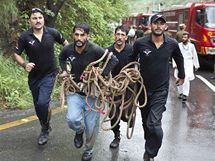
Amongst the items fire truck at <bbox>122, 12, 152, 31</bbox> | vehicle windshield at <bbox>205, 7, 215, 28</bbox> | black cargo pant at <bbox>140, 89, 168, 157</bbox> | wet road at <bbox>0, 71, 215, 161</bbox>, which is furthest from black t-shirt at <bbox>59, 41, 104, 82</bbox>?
fire truck at <bbox>122, 12, 152, 31</bbox>

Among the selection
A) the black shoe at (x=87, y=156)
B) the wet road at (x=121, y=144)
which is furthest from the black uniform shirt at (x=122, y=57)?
the black shoe at (x=87, y=156)

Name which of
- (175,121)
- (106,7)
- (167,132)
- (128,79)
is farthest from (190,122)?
(106,7)

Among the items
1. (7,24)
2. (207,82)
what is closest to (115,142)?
(7,24)

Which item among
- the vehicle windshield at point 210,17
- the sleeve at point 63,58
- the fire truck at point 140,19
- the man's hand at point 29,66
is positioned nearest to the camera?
the sleeve at point 63,58

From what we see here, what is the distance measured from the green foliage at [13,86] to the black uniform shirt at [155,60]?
3.37 metres

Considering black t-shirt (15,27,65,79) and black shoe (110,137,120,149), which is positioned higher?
black t-shirt (15,27,65,79)

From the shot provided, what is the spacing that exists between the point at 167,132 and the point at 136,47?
2.09m

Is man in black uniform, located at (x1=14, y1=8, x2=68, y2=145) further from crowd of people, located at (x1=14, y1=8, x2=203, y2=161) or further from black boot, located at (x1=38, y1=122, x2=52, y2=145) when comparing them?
crowd of people, located at (x1=14, y1=8, x2=203, y2=161)

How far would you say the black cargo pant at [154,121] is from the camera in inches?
201

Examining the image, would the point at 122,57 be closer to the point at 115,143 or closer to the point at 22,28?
the point at 115,143

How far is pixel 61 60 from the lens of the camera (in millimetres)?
5473

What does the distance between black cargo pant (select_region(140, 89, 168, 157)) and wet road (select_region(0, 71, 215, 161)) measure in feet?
1.18

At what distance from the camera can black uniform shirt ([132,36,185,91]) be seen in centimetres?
518

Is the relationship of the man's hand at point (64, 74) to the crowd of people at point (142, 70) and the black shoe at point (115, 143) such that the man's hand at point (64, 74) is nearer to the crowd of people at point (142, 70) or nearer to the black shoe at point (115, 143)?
the crowd of people at point (142, 70)
